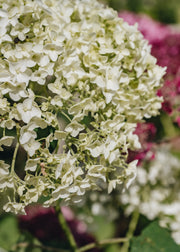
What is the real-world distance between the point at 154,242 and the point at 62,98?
470 millimetres

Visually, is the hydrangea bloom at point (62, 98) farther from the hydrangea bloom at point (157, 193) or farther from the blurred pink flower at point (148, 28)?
the blurred pink flower at point (148, 28)

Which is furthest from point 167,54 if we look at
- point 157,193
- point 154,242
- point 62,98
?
point 62,98

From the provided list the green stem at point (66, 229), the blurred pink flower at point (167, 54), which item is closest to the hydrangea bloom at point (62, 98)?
the green stem at point (66, 229)

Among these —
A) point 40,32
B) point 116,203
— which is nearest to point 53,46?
point 40,32

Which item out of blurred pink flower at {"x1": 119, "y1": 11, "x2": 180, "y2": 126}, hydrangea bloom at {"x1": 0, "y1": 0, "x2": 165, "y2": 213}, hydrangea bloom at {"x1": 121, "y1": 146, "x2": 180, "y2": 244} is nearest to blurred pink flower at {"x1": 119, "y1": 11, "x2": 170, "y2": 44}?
blurred pink flower at {"x1": 119, "y1": 11, "x2": 180, "y2": 126}

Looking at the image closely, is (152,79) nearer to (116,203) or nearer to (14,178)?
(14,178)

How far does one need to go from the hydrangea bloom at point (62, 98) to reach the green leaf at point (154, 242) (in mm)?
238

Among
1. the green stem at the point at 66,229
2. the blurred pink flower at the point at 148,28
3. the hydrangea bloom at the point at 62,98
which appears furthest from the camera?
the blurred pink flower at the point at 148,28

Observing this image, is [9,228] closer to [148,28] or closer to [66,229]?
[66,229]

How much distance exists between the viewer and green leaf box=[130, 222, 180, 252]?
38.5 inches

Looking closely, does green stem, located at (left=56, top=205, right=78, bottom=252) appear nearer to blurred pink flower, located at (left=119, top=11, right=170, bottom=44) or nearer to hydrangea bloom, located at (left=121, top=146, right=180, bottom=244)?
hydrangea bloom, located at (left=121, top=146, right=180, bottom=244)

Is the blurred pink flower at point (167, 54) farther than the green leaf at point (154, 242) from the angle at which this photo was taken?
Yes

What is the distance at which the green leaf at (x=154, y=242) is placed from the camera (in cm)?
98

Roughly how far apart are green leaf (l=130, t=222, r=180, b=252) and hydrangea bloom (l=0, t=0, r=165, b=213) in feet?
0.78
